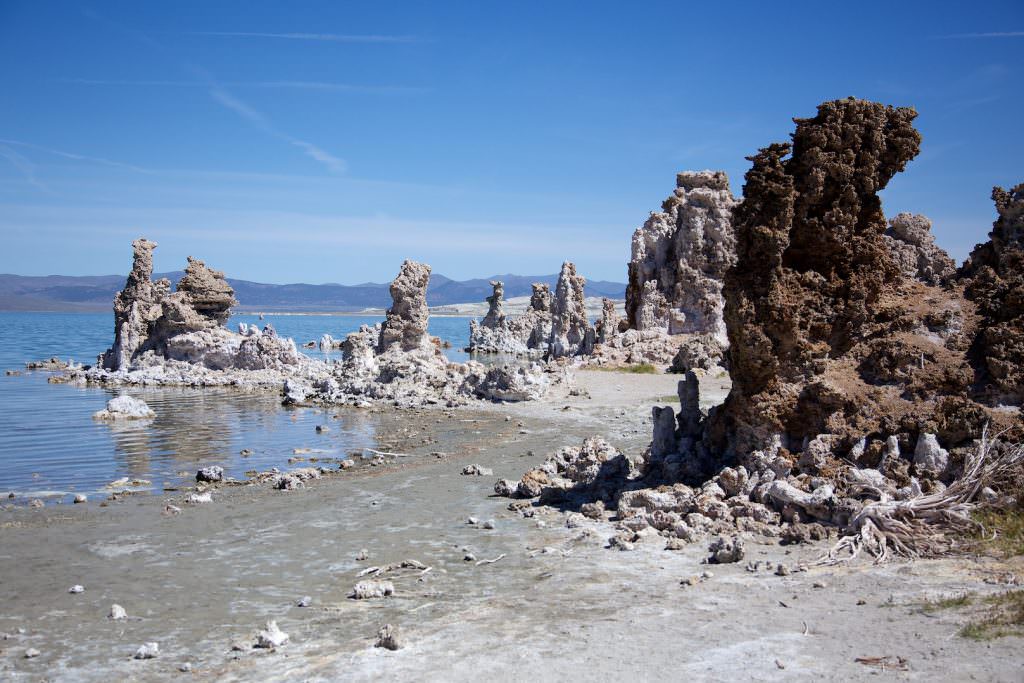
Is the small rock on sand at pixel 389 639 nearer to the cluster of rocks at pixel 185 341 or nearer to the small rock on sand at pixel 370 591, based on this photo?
the small rock on sand at pixel 370 591

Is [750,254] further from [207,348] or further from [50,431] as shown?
[207,348]

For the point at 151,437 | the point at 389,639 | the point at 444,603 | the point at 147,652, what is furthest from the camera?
the point at 151,437

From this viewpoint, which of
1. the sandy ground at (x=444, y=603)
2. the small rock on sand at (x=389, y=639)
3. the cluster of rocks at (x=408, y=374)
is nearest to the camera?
the sandy ground at (x=444, y=603)

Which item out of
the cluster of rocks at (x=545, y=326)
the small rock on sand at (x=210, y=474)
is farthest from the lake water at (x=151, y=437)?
the cluster of rocks at (x=545, y=326)

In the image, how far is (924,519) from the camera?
9328mm

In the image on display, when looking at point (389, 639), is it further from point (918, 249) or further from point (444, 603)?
point (918, 249)

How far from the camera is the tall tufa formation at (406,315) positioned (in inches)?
1395

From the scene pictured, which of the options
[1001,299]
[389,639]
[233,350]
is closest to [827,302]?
[1001,299]

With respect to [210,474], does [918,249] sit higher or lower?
higher

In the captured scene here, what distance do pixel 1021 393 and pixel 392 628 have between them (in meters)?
7.97

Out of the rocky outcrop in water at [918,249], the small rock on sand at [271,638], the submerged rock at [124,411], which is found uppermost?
the rocky outcrop in water at [918,249]

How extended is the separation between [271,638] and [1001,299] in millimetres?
9773

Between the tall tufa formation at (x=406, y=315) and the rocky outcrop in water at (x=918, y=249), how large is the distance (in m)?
18.0

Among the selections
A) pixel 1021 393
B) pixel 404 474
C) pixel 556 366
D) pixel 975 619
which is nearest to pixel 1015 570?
pixel 975 619
